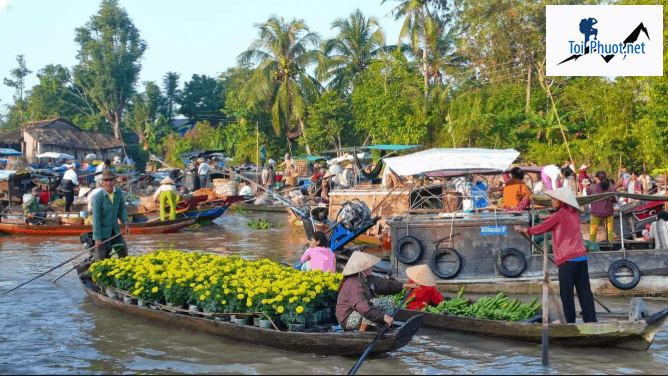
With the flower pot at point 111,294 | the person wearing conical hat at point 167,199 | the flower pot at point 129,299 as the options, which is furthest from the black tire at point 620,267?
the person wearing conical hat at point 167,199

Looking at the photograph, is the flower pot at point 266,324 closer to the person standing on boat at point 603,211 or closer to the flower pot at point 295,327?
the flower pot at point 295,327

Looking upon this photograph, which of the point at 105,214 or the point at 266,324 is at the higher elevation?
the point at 105,214

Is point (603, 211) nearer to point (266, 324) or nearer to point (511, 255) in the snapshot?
point (511, 255)

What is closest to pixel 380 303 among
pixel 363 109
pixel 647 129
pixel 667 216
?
pixel 667 216

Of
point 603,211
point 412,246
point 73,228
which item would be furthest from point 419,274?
point 73,228

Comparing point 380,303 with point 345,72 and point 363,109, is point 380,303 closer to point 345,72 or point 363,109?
point 363,109

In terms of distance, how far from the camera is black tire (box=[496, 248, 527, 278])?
10.2 m

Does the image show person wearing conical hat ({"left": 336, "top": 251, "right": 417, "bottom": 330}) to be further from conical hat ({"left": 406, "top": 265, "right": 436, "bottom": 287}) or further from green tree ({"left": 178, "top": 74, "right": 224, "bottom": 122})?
green tree ({"left": 178, "top": 74, "right": 224, "bottom": 122})

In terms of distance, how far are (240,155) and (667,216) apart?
32117 millimetres

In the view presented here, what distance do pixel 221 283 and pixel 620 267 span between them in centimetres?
558

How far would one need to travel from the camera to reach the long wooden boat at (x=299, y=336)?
6.75 m

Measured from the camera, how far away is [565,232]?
24.6 feet

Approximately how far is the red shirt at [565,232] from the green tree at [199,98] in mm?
50198

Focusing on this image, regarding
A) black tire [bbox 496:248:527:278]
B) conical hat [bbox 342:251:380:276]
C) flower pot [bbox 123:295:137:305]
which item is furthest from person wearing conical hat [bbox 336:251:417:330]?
black tire [bbox 496:248:527:278]
